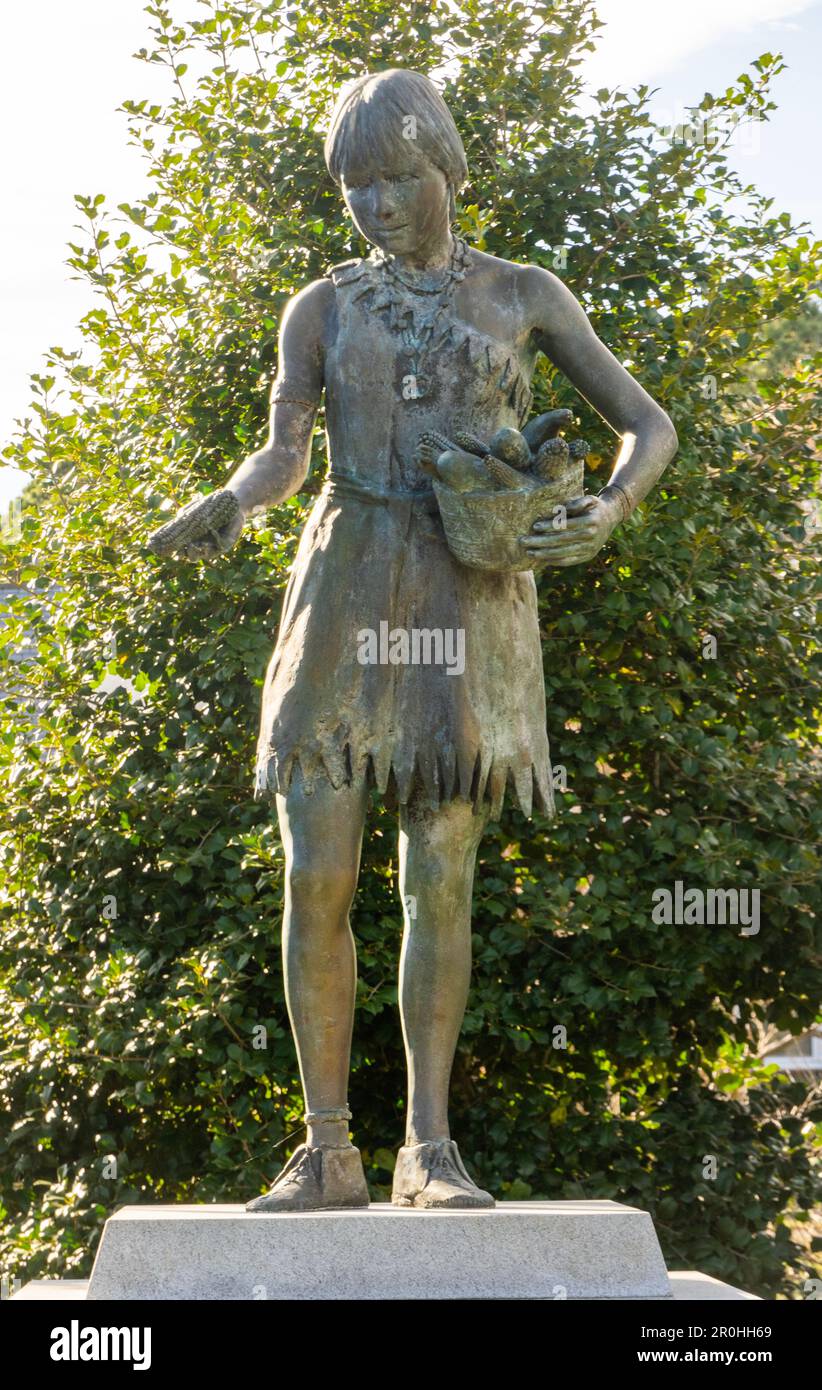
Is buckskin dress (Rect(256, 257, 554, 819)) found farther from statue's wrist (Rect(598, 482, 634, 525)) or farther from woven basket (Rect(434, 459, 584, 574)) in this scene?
statue's wrist (Rect(598, 482, 634, 525))

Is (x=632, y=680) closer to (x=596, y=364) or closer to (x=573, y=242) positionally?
(x=573, y=242)

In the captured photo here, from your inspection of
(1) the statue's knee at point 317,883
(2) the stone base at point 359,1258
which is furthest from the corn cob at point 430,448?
(2) the stone base at point 359,1258

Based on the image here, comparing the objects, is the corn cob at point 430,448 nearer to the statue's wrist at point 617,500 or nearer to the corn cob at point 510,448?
the corn cob at point 510,448

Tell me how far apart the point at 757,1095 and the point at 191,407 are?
3067 millimetres

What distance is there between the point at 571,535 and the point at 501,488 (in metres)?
0.17

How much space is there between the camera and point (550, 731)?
643cm

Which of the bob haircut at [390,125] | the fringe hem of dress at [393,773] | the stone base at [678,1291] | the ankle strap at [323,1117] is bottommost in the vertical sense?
the stone base at [678,1291]

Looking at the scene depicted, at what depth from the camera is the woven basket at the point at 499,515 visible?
13.1 ft

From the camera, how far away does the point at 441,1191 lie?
3957 millimetres

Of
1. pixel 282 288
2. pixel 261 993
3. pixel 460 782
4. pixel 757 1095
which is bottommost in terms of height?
pixel 757 1095

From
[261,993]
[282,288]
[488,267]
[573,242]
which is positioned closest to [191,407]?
[282,288]

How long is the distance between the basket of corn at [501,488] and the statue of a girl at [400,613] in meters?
0.05

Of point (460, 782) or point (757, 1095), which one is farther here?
point (757, 1095)
